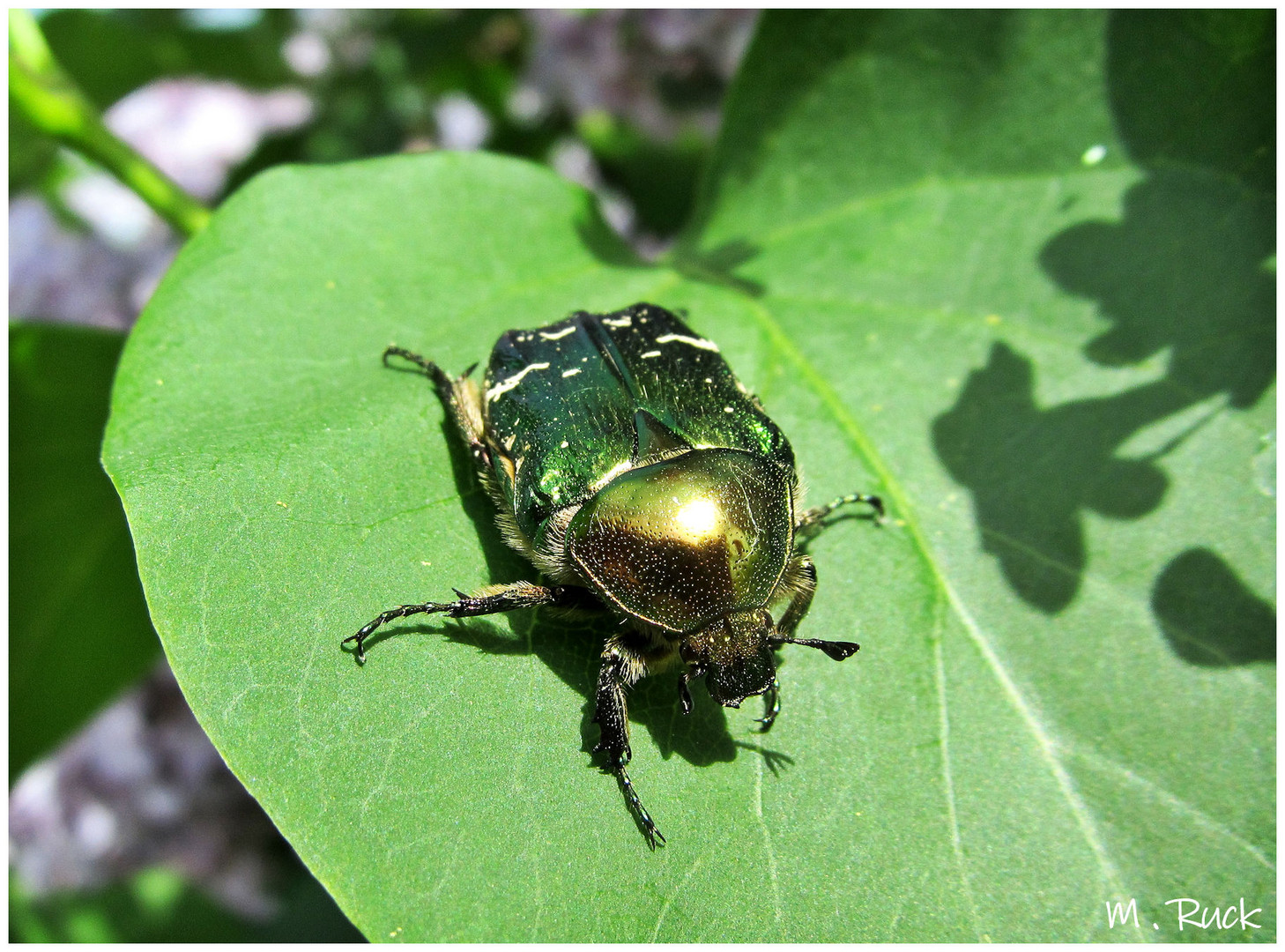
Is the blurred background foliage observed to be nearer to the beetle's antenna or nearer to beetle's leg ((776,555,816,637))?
the beetle's antenna

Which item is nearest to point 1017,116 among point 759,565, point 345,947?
point 759,565

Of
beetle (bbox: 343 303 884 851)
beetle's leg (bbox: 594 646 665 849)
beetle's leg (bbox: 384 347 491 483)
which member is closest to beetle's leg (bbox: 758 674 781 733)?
beetle (bbox: 343 303 884 851)

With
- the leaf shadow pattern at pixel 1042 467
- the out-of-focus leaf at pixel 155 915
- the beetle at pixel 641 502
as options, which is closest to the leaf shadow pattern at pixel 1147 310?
the leaf shadow pattern at pixel 1042 467

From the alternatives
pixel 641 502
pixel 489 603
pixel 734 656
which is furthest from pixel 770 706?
pixel 489 603

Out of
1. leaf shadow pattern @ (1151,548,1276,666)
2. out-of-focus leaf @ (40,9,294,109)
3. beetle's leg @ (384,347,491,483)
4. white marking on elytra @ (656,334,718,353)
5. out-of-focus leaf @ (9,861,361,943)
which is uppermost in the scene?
out-of-focus leaf @ (40,9,294,109)

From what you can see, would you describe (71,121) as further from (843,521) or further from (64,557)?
(843,521)
